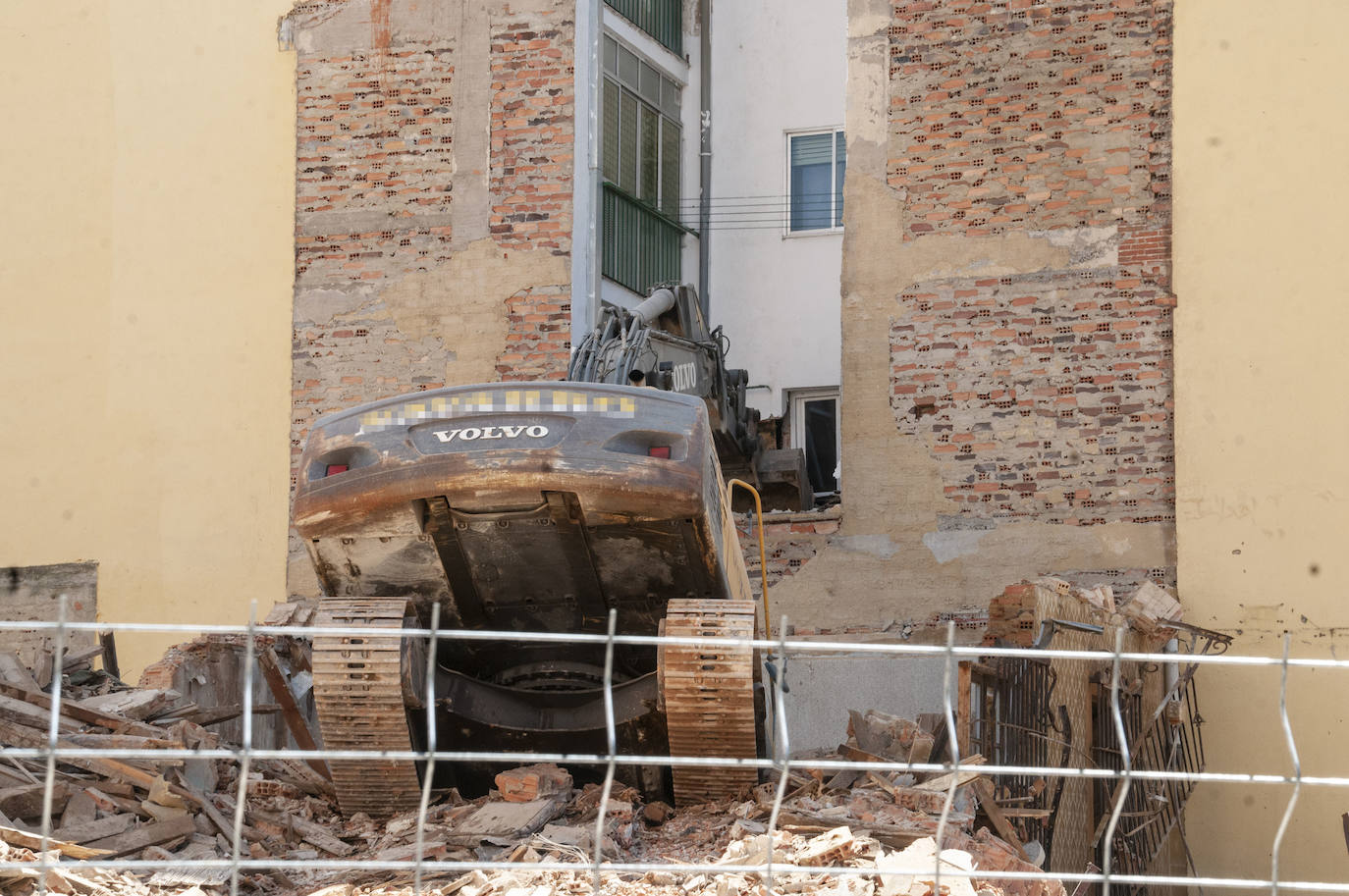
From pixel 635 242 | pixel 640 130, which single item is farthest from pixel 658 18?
pixel 635 242

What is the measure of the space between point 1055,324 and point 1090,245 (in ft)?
2.27

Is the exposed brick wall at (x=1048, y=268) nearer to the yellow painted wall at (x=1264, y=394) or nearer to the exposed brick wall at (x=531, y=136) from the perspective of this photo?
the yellow painted wall at (x=1264, y=394)

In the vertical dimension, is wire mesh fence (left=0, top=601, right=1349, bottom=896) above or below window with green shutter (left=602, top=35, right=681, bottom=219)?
below

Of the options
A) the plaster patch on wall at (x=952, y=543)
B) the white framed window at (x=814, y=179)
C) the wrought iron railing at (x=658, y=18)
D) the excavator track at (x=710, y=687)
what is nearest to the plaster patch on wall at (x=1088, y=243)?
the plaster patch on wall at (x=952, y=543)

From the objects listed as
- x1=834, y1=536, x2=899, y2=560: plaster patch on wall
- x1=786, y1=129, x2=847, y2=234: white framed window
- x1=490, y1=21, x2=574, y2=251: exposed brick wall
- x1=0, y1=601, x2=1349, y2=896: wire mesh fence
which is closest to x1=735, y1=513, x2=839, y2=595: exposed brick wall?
x1=834, y1=536, x2=899, y2=560: plaster patch on wall

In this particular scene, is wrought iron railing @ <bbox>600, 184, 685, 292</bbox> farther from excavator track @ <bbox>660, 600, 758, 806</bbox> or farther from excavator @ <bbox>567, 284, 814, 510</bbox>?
excavator track @ <bbox>660, 600, 758, 806</bbox>

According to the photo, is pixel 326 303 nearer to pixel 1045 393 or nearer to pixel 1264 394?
pixel 1045 393

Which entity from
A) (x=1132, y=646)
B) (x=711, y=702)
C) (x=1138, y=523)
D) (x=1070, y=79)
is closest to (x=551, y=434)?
(x=711, y=702)

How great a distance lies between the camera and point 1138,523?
41.9 feet

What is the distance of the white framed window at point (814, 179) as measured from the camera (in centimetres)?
1877

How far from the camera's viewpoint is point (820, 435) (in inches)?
722

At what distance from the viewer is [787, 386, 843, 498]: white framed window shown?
18.2 metres

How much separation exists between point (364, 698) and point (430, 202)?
8.13 m

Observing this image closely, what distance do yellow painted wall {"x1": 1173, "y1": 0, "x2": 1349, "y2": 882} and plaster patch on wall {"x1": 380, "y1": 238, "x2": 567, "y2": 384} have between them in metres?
5.33
